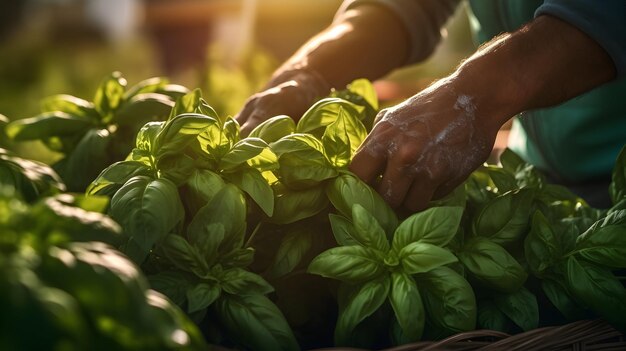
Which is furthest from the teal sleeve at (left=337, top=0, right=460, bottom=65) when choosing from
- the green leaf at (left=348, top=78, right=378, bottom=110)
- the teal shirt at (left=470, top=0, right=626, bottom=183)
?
the green leaf at (left=348, top=78, right=378, bottom=110)

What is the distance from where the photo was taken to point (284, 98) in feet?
3.39

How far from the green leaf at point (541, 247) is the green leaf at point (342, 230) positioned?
20 cm

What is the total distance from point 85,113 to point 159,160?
296mm

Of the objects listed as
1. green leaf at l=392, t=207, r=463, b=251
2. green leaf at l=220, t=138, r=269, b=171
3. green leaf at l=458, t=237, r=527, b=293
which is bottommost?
green leaf at l=458, t=237, r=527, b=293

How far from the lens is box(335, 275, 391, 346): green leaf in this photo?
2.29ft

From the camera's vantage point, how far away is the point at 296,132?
858 mm

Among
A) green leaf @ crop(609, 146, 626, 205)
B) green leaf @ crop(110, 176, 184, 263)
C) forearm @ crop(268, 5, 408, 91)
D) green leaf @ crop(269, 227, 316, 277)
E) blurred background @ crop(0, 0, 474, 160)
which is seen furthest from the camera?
blurred background @ crop(0, 0, 474, 160)

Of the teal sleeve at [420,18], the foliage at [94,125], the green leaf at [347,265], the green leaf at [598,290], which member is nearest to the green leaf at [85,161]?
the foliage at [94,125]

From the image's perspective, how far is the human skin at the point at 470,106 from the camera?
79 cm

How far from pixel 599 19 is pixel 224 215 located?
498mm

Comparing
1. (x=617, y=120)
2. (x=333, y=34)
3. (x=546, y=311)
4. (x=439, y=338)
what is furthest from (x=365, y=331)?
(x=617, y=120)

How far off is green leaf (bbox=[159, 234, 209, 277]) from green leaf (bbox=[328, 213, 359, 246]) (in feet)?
0.44

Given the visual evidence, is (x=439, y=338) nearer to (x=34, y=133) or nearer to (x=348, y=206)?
(x=348, y=206)

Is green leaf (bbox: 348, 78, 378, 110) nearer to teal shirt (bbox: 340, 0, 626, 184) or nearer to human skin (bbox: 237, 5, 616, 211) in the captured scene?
human skin (bbox: 237, 5, 616, 211)
